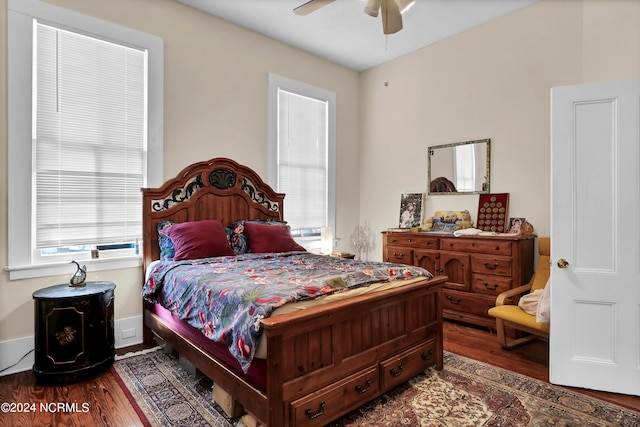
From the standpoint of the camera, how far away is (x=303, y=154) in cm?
484

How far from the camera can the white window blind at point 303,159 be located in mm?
4629

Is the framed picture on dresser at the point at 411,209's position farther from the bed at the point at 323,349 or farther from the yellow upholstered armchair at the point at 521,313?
the bed at the point at 323,349

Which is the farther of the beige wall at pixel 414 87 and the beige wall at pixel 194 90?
the beige wall at pixel 414 87

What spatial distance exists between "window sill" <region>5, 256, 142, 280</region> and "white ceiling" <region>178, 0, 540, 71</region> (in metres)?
2.66

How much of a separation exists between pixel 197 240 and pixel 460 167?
10.2 feet

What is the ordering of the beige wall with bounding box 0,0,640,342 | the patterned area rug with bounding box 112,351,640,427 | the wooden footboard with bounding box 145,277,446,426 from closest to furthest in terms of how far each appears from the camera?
the wooden footboard with bounding box 145,277,446,426
the patterned area rug with bounding box 112,351,640,427
the beige wall with bounding box 0,0,640,342

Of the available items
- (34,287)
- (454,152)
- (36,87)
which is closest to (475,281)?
(454,152)

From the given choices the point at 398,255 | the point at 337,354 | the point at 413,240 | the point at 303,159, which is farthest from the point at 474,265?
the point at 303,159

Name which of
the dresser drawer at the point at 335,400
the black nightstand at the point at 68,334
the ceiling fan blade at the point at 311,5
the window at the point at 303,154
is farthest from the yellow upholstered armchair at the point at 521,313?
the black nightstand at the point at 68,334

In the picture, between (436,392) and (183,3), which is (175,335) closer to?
(436,392)

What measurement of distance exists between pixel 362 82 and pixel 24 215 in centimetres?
449

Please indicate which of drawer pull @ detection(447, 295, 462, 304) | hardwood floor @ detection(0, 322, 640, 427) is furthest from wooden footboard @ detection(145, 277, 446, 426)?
drawer pull @ detection(447, 295, 462, 304)

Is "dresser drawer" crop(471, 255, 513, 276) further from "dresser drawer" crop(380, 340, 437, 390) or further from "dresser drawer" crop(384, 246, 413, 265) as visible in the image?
"dresser drawer" crop(380, 340, 437, 390)

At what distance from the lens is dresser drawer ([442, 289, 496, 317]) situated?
362 centimetres
